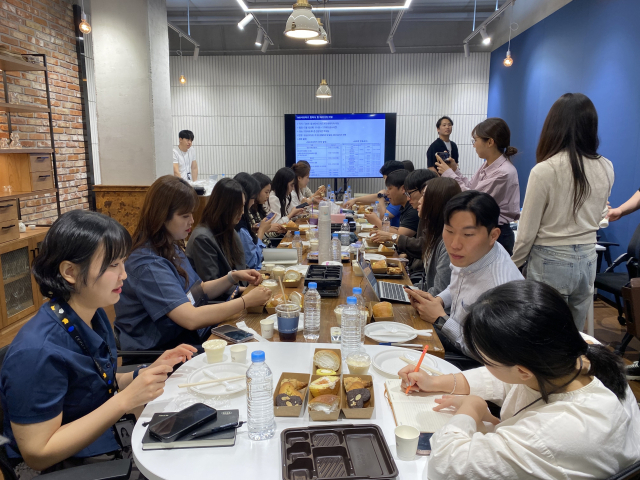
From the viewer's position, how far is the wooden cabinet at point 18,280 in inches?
156

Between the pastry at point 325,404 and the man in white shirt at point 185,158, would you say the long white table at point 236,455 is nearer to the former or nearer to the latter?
the pastry at point 325,404

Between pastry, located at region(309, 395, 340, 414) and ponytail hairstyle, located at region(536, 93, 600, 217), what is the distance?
191 cm

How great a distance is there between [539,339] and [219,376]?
994mm

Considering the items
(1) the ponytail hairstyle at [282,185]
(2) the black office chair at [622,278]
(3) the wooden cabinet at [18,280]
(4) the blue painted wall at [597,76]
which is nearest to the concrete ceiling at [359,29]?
(4) the blue painted wall at [597,76]

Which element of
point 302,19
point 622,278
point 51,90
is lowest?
point 622,278

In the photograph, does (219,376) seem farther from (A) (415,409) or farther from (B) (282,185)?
(B) (282,185)

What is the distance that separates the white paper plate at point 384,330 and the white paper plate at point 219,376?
574 millimetres

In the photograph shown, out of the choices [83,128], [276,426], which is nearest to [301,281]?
[276,426]

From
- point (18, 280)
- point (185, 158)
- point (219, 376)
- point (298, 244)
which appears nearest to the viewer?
point (219, 376)

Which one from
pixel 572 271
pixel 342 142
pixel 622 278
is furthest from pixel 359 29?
pixel 572 271

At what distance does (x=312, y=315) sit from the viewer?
1.92m

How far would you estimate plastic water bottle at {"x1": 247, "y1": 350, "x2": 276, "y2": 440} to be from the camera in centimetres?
121

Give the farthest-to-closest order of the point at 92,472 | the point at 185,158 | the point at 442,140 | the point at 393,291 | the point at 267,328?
the point at 185,158
the point at 442,140
the point at 393,291
the point at 267,328
the point at 92,472

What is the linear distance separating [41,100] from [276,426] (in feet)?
18.9
